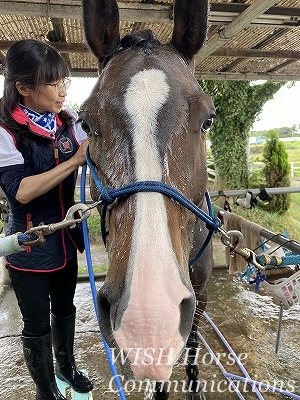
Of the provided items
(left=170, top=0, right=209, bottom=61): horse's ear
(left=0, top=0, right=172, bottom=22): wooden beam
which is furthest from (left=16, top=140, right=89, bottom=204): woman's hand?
(left=0, top=0, right=172, bottom=22): wooden beam

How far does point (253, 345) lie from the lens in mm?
3139

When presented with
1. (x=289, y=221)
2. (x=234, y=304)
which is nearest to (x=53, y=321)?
(x=234, y=304)

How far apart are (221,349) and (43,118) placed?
265cm

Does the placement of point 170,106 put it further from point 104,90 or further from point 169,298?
point 169,298

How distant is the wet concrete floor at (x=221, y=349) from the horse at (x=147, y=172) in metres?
1.65

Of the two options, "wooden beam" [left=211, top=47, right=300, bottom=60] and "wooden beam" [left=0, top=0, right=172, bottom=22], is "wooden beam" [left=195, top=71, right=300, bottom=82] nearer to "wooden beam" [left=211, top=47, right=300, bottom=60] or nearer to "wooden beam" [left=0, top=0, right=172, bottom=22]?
"wooden beam" [left=211, top=47, right=300, bottom=60]

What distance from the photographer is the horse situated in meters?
0.87

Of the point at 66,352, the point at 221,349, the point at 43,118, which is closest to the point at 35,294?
the point at 66,352

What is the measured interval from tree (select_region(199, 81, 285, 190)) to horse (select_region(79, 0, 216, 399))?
7635 mm

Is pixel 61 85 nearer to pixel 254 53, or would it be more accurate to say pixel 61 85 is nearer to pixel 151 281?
pixel 151 281

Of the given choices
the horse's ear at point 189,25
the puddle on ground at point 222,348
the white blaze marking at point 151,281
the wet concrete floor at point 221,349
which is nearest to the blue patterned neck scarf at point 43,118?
the horse's ear at point 189,25

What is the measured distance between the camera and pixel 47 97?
169 centimetres

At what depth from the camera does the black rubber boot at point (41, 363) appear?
1.85m

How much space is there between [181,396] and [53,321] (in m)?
1.24
